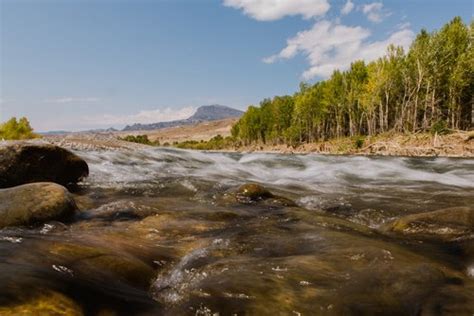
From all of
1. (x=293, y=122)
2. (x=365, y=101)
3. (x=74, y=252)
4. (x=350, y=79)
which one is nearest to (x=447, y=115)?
(x=365, y=101)

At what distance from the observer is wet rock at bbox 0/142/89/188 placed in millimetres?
12047

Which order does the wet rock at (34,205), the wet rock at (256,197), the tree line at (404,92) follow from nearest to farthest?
the wet rock at (34,205) < the wet rock at (256,197) < the tree line at (404,92)

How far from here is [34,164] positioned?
41.1ft

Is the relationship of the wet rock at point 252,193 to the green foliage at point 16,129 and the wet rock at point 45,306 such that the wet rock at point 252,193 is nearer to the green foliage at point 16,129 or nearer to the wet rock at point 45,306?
the wet rock at point 45,306

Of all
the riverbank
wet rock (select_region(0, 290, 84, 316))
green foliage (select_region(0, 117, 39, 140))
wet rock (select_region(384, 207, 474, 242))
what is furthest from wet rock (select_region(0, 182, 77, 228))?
green foliage (select_region(0, 117, 39, 140))

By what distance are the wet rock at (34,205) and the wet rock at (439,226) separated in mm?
7194

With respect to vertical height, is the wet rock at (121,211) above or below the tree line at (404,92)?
below

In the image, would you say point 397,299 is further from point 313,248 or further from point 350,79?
point 350,79

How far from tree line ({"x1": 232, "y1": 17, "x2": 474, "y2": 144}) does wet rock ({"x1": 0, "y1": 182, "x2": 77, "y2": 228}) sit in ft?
170

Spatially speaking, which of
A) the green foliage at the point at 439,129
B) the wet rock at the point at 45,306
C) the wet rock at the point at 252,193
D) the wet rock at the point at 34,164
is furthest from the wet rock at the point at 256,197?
the green foliage at the point at 439,129

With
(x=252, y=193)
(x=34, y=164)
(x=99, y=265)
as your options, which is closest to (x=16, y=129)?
(x=34, y=164)

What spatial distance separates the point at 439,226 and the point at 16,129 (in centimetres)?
8172

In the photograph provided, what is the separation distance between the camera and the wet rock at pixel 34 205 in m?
7.20

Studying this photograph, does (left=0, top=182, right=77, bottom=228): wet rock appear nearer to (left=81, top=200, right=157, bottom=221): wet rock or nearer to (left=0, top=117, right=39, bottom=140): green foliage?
(left=81, top=200, right=157, bottom=221): wet rock
